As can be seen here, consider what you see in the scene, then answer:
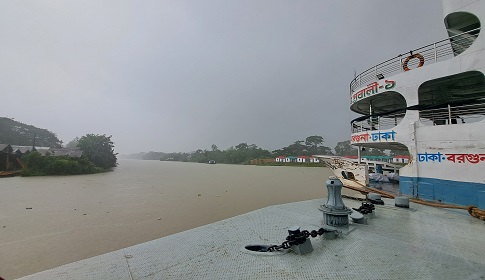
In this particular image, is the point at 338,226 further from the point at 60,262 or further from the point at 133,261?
the point at 60,262

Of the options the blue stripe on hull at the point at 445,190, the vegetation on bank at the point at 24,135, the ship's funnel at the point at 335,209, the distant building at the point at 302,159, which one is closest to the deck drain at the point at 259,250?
the ship's funnel at the point at 335,209

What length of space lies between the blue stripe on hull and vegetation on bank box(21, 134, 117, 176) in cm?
2591

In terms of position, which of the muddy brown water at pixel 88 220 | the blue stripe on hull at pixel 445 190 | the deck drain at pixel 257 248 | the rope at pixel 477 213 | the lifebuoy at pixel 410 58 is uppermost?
the lifebuoy at pixel 410 58

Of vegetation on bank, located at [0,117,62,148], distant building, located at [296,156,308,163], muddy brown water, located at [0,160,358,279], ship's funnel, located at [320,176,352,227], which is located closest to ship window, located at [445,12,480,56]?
ship's funnel, located at [320,176,352,227]

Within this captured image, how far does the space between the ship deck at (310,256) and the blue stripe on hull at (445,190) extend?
1009 millimetres

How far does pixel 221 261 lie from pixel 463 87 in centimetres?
886

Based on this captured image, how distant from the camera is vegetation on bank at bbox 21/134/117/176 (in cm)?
2000

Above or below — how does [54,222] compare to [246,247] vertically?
below

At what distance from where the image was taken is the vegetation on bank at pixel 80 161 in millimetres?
20000

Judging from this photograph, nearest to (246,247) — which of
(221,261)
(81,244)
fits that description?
(221,261)

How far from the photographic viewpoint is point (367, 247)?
2.56 metres

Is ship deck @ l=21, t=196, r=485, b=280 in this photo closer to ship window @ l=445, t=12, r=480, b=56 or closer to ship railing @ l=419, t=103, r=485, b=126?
ship railing @ l=419, t=103, r=485, b=126

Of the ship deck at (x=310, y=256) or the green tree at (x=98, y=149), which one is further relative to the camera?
the green tree at (x=98, y=149)

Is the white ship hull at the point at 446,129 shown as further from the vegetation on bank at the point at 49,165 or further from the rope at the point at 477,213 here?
the vegetation on bank at the point at 49,165
